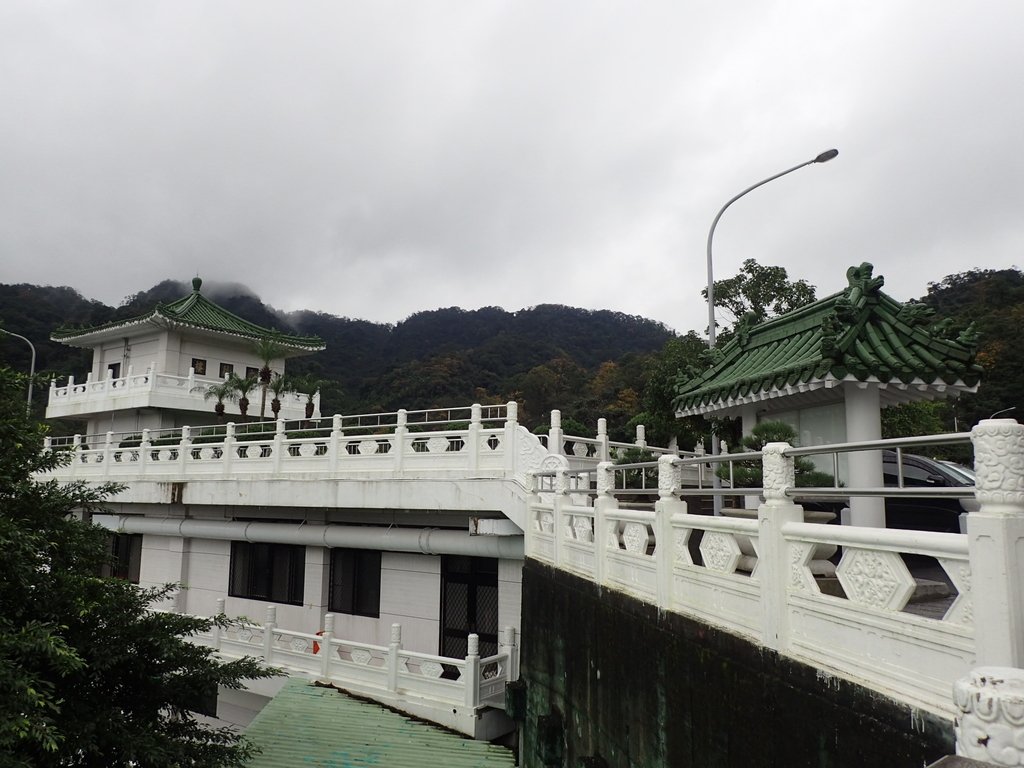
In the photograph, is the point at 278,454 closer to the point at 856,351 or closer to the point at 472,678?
the point at 472,678

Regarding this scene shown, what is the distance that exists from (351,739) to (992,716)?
9.93 meters

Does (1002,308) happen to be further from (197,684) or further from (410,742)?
(197,684)

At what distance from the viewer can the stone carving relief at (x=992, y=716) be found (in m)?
1.94

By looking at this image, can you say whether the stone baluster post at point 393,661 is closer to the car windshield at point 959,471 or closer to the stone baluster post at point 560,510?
the stone baluster post at point 560,510

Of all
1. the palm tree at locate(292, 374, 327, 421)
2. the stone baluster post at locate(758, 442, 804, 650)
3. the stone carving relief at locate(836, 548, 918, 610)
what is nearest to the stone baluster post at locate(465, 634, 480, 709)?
the stone baluster post at locate(758, 442, 804, 650)

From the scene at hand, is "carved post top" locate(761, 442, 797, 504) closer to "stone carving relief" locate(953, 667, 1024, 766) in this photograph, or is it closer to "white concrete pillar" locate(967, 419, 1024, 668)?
"white concrete pillar" locate(967, 419, 1024, 668)

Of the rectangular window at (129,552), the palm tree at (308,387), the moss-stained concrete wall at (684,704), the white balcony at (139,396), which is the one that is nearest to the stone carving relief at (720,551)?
the moss-stained concrete wall at (684,704)

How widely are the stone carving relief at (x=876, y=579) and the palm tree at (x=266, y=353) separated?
1025 inches

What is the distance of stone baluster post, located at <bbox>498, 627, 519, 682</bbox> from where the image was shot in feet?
37.1

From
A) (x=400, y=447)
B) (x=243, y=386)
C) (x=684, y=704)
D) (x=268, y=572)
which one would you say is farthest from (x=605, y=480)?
(x=243, y=386)

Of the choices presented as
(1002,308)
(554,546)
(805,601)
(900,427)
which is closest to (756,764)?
(805,601)

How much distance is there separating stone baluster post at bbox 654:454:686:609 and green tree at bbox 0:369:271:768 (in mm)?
4717

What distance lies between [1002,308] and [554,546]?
43.2 metres

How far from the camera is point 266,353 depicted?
27500mm
